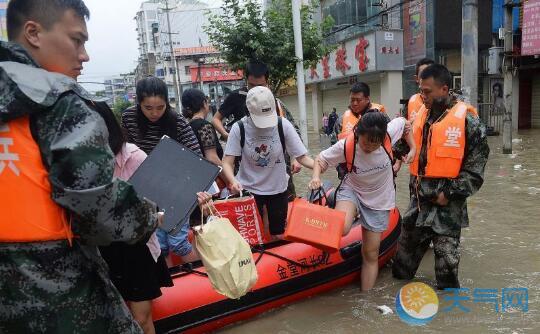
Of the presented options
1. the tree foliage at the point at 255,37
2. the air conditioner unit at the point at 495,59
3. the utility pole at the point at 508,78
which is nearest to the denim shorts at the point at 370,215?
the tree foliage at the point at 255,37

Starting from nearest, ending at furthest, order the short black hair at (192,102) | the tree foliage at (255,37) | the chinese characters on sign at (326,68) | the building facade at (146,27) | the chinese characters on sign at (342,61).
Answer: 1. the short black hair at (192,102)
2. the tree foliage at (255,37)
3. the chinese characters on sign at (342,61)
4. the chinese characters on sign at (326,68)
5. the building facade at (146,27)

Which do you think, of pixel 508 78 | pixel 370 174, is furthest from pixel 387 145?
pixel 508 78

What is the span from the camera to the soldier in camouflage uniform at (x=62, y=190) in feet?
3.91

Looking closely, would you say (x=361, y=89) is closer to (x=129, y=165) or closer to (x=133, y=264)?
(x=129, y=165)

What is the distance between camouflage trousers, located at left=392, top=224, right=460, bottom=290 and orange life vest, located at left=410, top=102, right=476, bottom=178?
1.65ft

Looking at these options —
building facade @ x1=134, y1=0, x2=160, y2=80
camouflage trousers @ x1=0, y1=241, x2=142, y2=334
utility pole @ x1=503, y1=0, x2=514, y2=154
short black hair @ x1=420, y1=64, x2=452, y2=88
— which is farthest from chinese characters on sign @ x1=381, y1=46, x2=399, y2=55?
building facade @ x1=134, y1=0, x2=160, y2=80

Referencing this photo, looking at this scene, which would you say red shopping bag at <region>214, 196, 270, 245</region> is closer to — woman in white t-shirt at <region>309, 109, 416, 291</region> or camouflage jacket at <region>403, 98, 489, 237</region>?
woman in white t-shirt at <region>309, 109, 416, 291</region>

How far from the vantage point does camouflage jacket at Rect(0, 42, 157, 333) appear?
1.19 metres

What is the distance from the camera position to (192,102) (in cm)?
400

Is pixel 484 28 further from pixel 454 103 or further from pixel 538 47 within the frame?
pixel 454 103

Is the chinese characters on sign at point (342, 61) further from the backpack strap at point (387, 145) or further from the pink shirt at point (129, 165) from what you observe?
the pink shirt at point (129, 165)

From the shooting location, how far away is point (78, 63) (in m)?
1.43

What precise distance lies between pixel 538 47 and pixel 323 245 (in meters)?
12.1

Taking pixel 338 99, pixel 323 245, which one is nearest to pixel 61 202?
pixel 323 245
